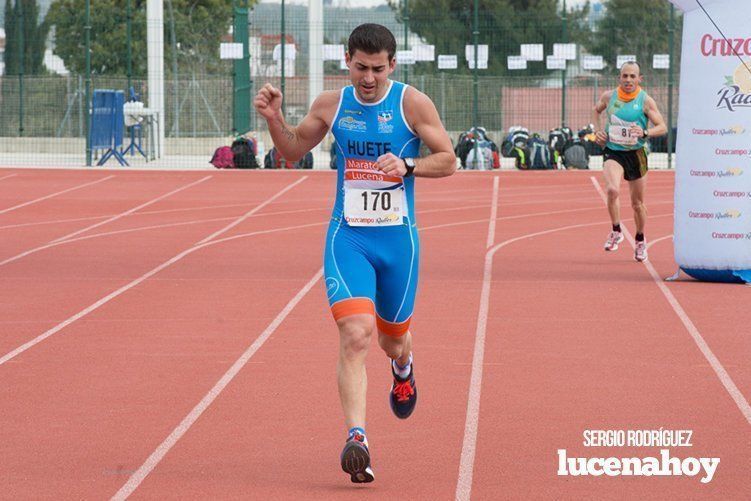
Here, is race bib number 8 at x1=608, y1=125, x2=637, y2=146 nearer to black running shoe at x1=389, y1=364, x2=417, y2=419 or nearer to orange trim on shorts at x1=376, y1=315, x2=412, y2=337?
black running shoe at x1=389, y1=364, x2=417, y2=419

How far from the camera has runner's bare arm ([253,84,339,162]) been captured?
20.5ft

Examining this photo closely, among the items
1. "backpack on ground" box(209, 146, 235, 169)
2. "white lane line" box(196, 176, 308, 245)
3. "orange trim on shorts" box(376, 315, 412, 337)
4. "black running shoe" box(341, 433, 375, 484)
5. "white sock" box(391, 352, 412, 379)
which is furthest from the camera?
"backpack on ground" box(209, 146, 235, 169)

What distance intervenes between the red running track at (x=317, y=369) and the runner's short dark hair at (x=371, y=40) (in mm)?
1772

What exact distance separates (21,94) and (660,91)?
13.4 meters

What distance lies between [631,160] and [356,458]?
28.1 feet

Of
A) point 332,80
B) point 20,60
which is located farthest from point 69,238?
point 332,80

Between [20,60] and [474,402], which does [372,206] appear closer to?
[474,402]

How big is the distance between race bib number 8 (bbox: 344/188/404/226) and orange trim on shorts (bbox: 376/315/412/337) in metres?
0.54

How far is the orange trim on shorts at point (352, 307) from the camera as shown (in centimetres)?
607

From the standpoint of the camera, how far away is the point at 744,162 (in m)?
11.8

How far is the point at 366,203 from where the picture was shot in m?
6.20

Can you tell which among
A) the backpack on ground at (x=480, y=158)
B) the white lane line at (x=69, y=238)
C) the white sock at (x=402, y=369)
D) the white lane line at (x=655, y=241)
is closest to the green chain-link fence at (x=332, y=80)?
the backpack on ground at (x=480, y=158)

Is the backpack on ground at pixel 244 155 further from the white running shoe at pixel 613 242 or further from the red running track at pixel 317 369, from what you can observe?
the white running shoe at pixel 613 242

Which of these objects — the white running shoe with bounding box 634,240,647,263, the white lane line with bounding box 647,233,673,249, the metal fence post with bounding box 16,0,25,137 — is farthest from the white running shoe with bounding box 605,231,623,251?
the metal fence post with bounding box 16,0,25,137
